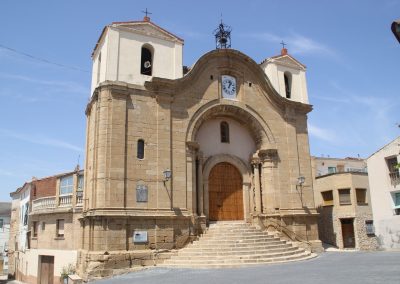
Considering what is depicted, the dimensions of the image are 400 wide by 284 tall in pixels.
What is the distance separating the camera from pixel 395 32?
14.5ft

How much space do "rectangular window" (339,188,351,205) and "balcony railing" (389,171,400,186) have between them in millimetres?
3850

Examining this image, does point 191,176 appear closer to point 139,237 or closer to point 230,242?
point 230,242

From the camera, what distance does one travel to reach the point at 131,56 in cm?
1823

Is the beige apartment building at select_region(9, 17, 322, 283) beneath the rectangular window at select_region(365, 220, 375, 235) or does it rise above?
above

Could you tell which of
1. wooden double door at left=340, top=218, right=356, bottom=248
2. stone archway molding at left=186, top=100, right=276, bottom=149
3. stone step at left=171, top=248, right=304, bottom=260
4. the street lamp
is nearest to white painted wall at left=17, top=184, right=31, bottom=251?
stone step at left=171, top=248, right=304, bottom=260

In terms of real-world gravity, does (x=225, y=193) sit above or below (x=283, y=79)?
below

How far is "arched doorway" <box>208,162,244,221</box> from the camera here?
19.8 meters

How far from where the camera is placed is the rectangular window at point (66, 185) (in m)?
20.9

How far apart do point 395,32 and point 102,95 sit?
47.1 ft

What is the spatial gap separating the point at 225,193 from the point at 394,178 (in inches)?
389

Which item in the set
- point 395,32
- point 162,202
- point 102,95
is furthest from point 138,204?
point 395,32

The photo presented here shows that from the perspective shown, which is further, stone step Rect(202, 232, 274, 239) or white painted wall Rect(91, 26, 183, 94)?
white painted wall Rect(91, 26, 183, 94)

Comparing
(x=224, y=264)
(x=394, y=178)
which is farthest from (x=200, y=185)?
(x=394, y=178)

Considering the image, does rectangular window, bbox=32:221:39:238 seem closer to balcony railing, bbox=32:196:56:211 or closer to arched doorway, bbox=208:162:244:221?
balcony railing, bbox=32:196:56:211
